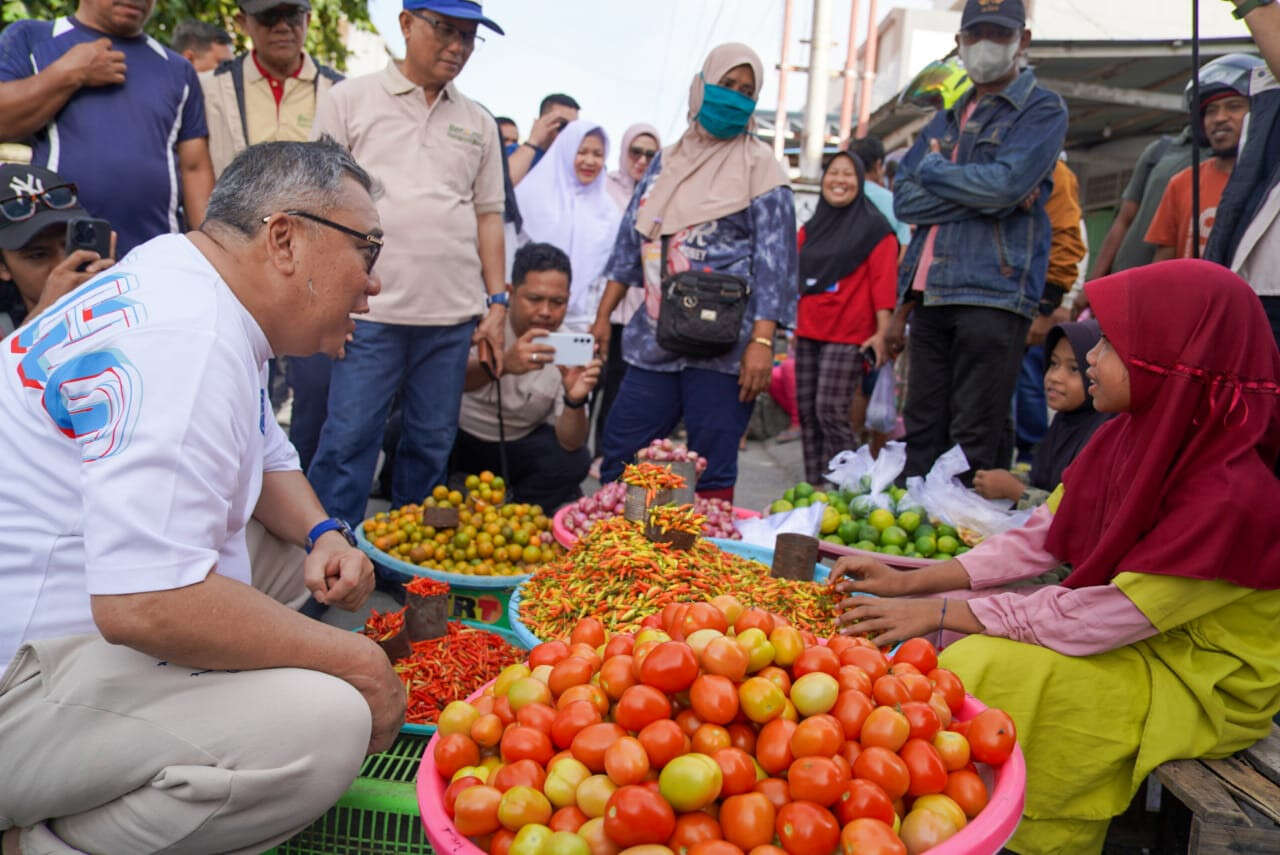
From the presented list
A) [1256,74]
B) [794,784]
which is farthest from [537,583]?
[1256,74]

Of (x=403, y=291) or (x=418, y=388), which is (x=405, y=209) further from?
(x=418, y=388)

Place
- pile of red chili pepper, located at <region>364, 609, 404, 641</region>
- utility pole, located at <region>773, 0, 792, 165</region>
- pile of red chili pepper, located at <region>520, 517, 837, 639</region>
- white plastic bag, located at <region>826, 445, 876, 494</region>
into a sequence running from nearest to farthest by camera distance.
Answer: pile of red chili pepper, located at <region>520, 517, 837, 639</region> → pile of red chili pepper, located at <region>364, 609, 404, 641</region> → white plastic bag, located at <region>826, 445, 876, 494</region> → utility pole, located at <region>773, 0, 792, 165</region>

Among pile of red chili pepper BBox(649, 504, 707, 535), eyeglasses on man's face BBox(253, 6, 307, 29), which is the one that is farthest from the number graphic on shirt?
eyeglasses on man's face BBox(253, 6, 307, 29)

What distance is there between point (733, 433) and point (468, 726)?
2.62 metres

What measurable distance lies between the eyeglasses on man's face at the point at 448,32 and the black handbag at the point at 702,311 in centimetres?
138

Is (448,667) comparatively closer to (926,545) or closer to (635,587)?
(635,587)

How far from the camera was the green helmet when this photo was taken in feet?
19.1

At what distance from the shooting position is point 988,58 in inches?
165

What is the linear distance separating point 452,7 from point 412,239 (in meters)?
0.99

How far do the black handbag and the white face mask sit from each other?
160 cm

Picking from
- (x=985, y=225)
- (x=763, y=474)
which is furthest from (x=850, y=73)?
(x=985, y=225)

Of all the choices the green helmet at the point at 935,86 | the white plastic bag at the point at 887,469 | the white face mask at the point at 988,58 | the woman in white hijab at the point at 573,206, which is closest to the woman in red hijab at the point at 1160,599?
the white plastic bag at the point at 887,469

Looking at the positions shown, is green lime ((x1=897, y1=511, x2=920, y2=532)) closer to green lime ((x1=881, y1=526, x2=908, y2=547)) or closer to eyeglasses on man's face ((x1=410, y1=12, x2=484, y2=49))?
green lime ((x1=881, y1=526, x2=908, y2=547))

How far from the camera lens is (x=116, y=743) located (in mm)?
1658
